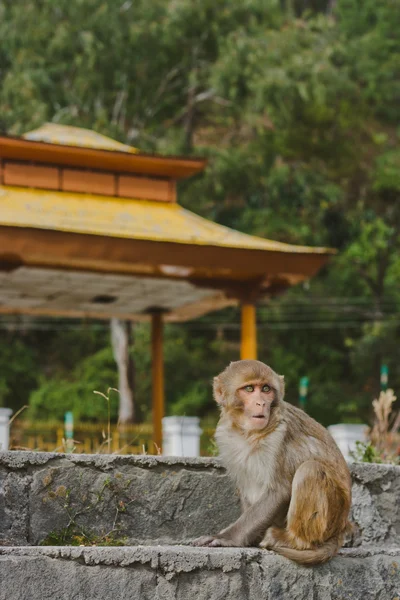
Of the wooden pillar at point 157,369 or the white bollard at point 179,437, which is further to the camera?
the wooden pillar at point 157,369

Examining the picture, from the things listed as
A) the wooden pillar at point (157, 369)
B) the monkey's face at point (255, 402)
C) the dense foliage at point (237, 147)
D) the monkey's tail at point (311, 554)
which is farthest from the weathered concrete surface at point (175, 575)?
the dense foliage at point (237, 147)

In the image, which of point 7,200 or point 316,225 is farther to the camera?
point 316,225

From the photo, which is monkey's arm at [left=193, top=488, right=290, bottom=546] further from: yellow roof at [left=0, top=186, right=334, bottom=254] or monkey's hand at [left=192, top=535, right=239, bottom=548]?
yellow roof at [left=0, top=186, right=334, bottom=254]

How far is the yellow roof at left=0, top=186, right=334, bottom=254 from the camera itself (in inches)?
431

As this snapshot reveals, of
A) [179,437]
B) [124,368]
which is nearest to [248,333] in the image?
[179,437]

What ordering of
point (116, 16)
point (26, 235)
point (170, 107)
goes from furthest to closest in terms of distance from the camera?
point (170, 107) → point (116, 16) → point (26, 235)

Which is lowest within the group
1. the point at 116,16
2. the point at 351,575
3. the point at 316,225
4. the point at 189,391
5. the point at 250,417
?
the point at 189,391

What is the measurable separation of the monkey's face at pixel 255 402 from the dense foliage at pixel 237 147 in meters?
22.6

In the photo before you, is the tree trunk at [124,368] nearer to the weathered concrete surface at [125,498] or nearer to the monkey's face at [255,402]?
the weathered concrete surface at [125,498]

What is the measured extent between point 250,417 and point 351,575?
0.81m

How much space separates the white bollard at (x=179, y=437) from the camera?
1243cm

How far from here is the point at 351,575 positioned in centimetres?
390

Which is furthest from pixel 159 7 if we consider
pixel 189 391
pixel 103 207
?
pixel 103 207

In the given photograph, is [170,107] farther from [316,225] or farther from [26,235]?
[26,235]
